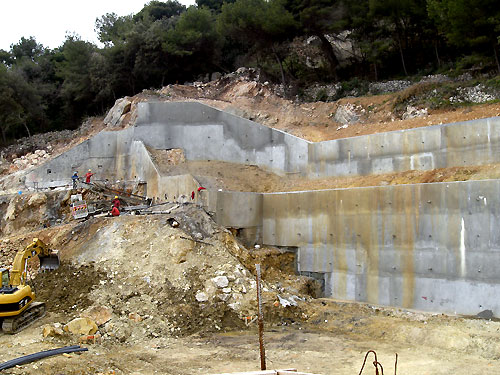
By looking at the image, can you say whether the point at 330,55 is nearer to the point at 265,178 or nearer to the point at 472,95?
the point at 472,95

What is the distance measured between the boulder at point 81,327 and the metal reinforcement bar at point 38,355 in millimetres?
764

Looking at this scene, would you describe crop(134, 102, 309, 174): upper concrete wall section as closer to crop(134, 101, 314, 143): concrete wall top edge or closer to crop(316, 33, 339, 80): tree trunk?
crop(134, 101, 314, 143): concrete wall top edge

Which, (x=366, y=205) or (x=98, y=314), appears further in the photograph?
(x=366, y=205)

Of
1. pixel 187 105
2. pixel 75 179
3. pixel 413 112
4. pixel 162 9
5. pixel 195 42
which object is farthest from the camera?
pixel 162 9

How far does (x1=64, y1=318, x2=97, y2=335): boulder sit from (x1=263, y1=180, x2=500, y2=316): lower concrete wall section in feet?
23.7

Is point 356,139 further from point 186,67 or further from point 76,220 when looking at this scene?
point 186,67

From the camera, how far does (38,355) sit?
9.36 m

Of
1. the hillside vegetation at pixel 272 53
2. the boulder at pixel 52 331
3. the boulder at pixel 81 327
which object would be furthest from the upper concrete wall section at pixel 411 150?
the boulder at pixel 52 331

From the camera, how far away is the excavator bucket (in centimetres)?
1445

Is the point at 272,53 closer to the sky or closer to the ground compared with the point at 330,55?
closer to the sky

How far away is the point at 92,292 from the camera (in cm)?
1300

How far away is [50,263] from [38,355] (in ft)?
18.4

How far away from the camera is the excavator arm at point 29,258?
12484 millimetres

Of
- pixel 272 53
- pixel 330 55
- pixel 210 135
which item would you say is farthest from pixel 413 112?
pixel 272 53
